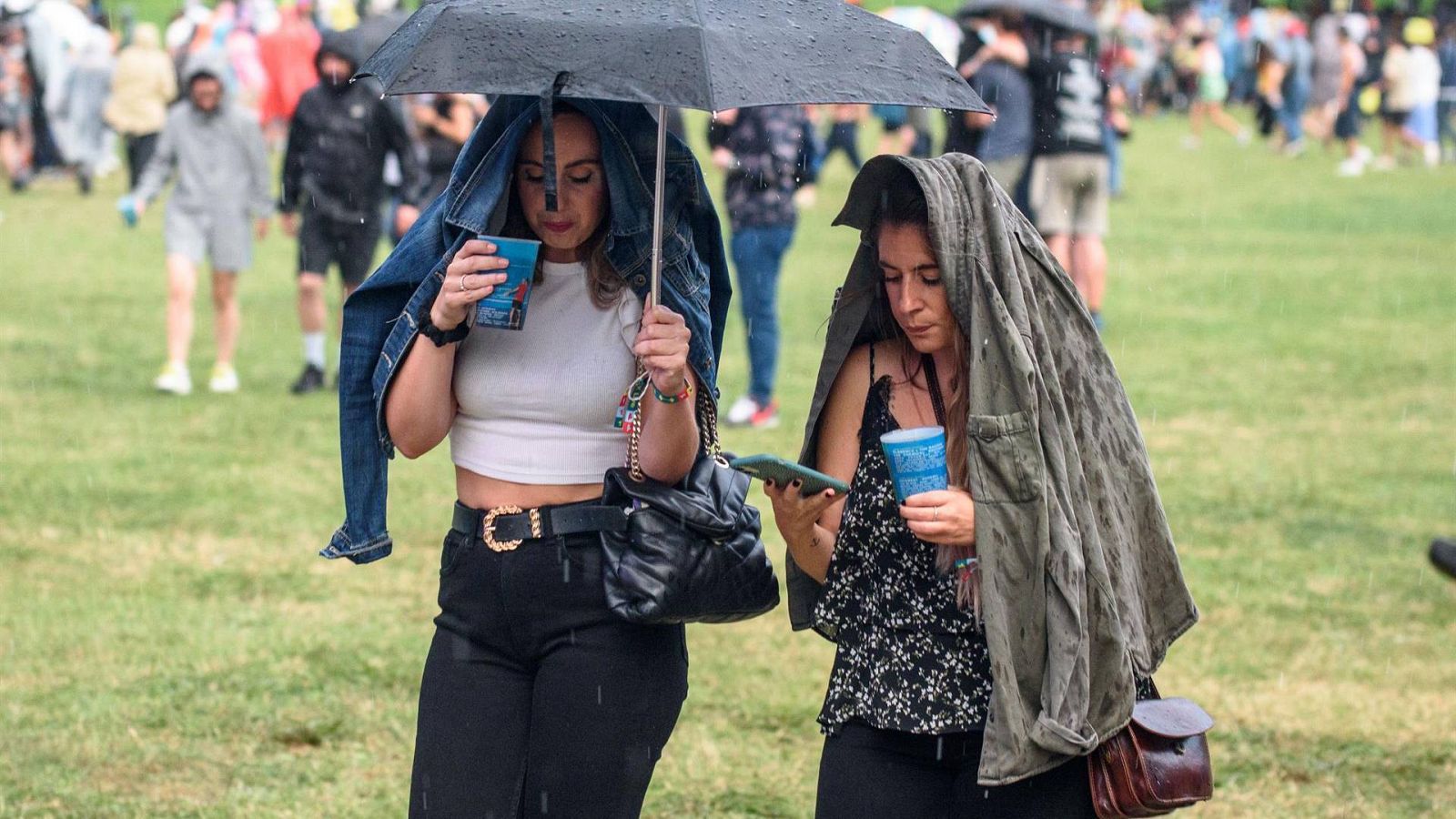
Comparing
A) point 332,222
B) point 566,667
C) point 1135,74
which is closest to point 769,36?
point 566,667

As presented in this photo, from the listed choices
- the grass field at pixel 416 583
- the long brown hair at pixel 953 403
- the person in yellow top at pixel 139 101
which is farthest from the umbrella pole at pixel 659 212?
the person in yellow top at pixel 139 101

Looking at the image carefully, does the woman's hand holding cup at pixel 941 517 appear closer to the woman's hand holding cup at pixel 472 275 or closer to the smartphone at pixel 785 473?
the smartphone at pixel 785 473

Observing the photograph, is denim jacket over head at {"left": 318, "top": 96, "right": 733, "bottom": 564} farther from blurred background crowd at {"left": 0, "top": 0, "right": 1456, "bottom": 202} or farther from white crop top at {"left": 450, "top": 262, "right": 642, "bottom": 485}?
blurred background crowd at {"left": 0, "top": 0, "right": 1456, "bottom": 202}

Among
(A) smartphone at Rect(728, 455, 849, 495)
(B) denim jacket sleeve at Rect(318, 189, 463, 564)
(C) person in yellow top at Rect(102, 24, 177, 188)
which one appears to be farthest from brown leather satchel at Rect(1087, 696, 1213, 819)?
(C) person in yellow top at Rect(102, 24, 177, 188)

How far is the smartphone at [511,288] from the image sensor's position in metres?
3.24

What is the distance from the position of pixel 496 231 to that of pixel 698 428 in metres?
0.54

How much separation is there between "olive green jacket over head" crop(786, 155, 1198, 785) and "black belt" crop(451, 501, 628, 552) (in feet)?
2.23

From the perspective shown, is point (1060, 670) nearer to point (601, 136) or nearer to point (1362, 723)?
point (601, 136)

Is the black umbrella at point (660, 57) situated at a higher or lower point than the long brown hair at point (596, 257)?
higher

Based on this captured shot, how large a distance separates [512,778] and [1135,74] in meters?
39.2

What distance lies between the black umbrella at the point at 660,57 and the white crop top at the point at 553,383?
0.21 meters

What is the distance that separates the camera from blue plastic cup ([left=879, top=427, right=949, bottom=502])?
10.2ft

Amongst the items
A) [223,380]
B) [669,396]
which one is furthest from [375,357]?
[223,380]

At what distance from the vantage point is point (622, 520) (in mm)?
3422
